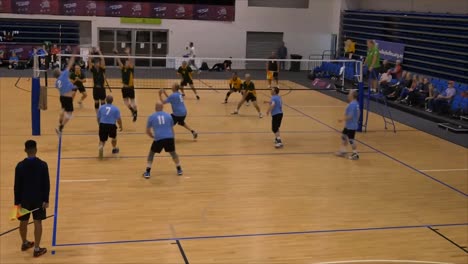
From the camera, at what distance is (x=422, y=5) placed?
30719 millimetres

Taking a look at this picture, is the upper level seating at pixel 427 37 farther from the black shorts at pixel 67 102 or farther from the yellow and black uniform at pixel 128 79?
the black shorts at pixel 67 102

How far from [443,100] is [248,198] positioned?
558 inches

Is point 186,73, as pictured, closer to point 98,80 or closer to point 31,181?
point 98,80

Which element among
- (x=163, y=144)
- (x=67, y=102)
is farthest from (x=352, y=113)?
(x=67, y=102)

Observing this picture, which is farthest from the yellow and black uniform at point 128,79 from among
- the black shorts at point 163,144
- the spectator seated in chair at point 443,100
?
the spectator seated in chair at point 443,100

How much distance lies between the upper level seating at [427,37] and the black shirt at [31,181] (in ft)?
68.6

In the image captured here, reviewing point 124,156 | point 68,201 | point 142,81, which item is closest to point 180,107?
point 124,156

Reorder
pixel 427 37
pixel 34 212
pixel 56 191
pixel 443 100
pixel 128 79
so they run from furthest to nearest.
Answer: pixel 427 37, pixel 443 100, pixel 128 79, pixel 56 191, pixel 34 212

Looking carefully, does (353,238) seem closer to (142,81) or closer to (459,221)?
(459,221)

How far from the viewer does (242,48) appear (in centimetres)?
4009

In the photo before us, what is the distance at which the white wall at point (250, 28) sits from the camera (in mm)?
38844

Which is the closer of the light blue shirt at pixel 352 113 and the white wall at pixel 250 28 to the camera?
the light blue shirt at pixel 352 113

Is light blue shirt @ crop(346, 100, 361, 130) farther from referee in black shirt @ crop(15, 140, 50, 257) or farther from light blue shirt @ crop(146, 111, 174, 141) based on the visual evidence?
referee in black shirt @ crop(15, 140, 50, 257)

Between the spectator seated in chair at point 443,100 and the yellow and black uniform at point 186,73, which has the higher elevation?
the yellow and black uniform at point 186,73
